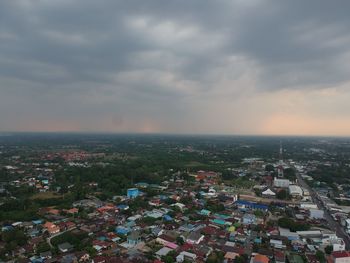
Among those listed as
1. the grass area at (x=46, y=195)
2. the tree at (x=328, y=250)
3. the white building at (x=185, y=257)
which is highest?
the grass area at (x=46, y=195)

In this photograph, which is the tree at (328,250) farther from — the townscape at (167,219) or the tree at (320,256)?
the tree at (320,256)

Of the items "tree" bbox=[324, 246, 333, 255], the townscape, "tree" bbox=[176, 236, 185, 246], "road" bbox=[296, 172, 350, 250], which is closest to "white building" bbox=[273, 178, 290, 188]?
the townscape

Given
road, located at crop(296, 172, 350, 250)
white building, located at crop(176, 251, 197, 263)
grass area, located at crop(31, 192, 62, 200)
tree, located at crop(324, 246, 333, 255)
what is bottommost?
road, located at crop(296, 172, 350, 250)

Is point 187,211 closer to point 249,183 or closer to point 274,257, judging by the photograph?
point 274,257

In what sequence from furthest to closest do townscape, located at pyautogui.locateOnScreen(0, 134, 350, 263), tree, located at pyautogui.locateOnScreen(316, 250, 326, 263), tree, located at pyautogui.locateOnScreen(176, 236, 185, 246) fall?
tree, located at pyautogui.locateOnScreen(176, 236, 185, 246) → townscape, located at pyautogui.locateOnScreen(0, 134, 350, 263) → tree, located at pyautogui.locateOnScreen(316, 250, 326, 263)

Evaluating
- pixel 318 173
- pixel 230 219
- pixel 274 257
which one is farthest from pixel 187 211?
pixel 318 173

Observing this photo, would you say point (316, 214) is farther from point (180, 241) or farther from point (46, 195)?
point (46, 195)

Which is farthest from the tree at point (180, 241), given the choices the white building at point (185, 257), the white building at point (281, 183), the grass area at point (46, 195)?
the white building at point (281, 183)

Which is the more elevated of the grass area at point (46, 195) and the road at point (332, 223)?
the grass area at point (46, 195)

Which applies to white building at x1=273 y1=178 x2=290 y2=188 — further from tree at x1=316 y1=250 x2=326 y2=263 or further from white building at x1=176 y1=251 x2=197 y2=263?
white building at x1=176 y1=251 x2=197 y2=263

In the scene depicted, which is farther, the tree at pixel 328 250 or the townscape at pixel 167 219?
the tree at pixel 328 250

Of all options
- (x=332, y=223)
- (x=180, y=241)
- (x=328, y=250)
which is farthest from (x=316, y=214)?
(x=180, y=241)

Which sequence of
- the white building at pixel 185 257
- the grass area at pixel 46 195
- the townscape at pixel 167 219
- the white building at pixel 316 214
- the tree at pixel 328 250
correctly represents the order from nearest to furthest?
the white building at pixel 185 257 → the townscape at pixel 167 219 → the tree at pixel 328 250 → the white building at pixel 316 214 → the grass area at pixel 46 195
